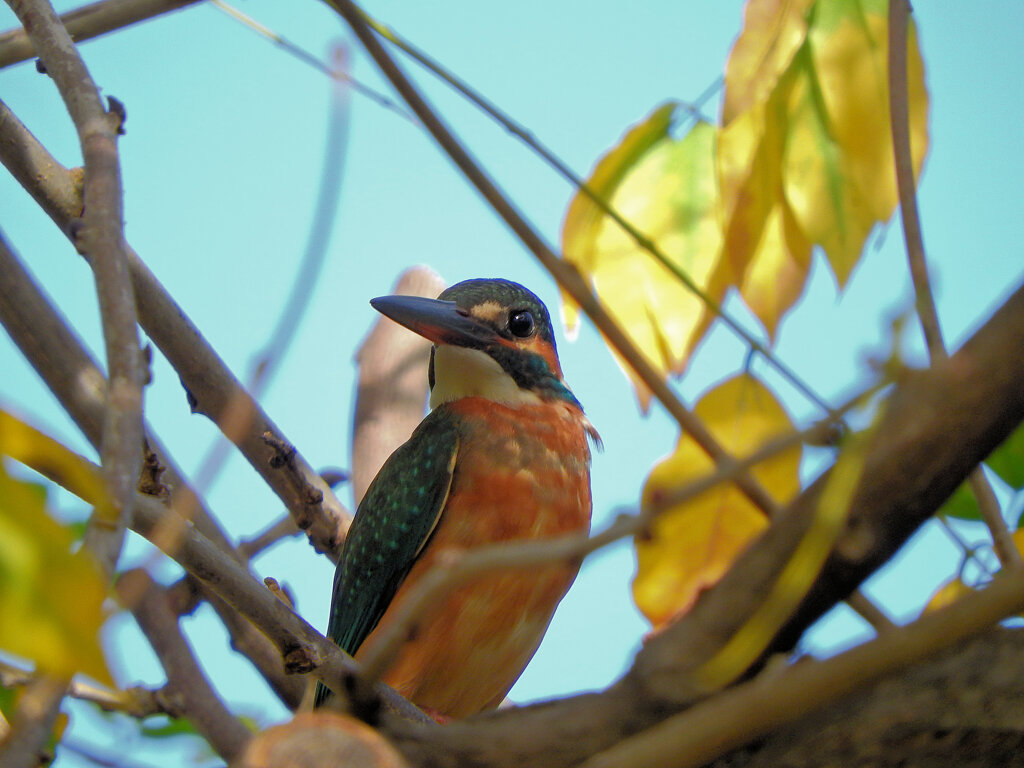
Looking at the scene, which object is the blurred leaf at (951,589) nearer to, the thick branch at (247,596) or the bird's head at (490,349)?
the thick branch at (247,596)

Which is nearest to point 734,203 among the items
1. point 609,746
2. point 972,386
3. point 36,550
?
point 972,386

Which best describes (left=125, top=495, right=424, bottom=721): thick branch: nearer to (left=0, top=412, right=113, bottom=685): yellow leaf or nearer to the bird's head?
(left=0, top=412, right=113, bottom=685): yellow leaf

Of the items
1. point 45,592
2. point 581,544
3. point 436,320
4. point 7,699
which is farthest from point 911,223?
point 7,699

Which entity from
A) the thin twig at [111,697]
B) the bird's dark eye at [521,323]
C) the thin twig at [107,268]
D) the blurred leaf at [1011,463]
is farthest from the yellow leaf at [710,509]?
the bird's dark eye at [521,323]

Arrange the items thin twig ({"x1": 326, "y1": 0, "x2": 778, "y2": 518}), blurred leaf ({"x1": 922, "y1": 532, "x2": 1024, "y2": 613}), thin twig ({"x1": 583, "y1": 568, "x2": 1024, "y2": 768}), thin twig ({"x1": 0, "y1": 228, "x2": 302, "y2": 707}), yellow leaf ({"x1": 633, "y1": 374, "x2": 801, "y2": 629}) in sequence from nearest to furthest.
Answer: thin twig ({"x1": 583, "y1": 568, "x2": 1024, "y2": 768}), thin twig ({"x1": 326, "y1": 0, "x2": 778, "y2": 518}), yellow leaf ({"x1": 633, "y1": 374, "x2": 801, "y2": 629}), blurred leaf ({"x1": 922, "y1": 532, "x2": 1024, "y2": 613}), thin twig ({"x1": 0, "y1": 228, "x2": 302, "y2": 707})

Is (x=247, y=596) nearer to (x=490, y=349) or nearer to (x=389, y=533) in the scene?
(x=389, y=533)

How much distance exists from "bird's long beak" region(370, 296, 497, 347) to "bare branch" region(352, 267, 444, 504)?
693mm

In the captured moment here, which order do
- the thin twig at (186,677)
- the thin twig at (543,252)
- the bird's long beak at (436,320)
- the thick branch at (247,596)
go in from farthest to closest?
the bird's long beak at (436,320), the thin twig at (186,677), the thin twig at (543,252), the thick branch at (247,596)

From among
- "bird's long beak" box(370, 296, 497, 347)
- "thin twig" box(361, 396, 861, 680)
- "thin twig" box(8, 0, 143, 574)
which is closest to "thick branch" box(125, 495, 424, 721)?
"thin twig" box(8, 0, 143, 574)

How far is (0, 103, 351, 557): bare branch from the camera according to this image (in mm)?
2201

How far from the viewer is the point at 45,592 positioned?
0.65 m

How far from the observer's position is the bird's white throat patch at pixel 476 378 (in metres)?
3.67

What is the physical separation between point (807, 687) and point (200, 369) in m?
2.17

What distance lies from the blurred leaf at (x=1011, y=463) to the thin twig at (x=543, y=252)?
108 cm
